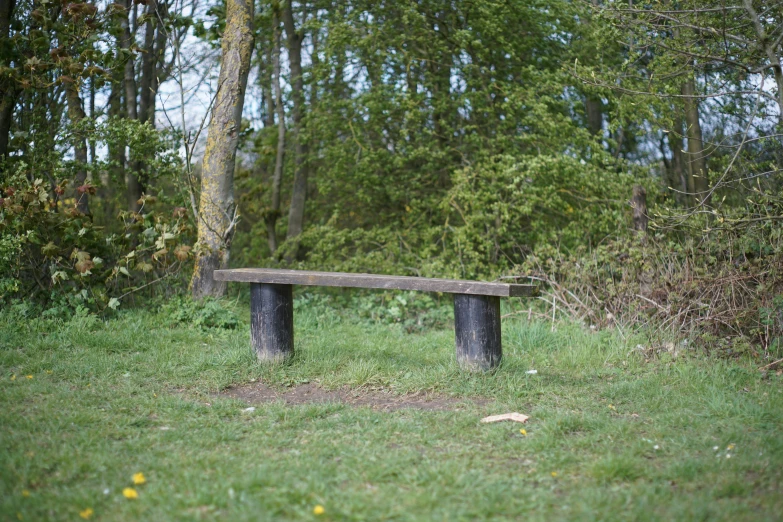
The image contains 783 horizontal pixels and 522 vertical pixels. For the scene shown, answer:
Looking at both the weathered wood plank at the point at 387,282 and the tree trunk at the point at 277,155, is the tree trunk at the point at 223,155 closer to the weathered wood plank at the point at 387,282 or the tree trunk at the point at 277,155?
the weathered wood plank at the point at 387,282

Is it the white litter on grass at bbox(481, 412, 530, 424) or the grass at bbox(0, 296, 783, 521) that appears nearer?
the grass at bbox(0, 296, 783, 521)

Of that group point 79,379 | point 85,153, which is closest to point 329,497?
point 79,379

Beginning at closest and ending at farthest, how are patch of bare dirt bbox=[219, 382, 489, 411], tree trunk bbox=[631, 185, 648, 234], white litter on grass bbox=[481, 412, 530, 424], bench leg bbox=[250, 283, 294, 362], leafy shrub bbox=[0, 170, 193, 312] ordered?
white litter on grass bbox=[481, 412, 530, 424] → patch of bare dirt bbox=[219, 382, 489, 411] → bench leg bbox=[250, 283, 294, 362] → leafy shrub bbox=[0, 170, 193, 312] → tree trunk bbox=[631, 185, 648, 234]

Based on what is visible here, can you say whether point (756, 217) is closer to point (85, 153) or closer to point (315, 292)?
point (315, 292)

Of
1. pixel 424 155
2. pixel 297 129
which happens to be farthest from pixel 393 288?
pixel 297 129

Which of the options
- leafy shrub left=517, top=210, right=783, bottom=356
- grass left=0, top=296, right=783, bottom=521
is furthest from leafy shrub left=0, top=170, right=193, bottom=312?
leafy shrub left=517, top=210, right=783, bottom=356

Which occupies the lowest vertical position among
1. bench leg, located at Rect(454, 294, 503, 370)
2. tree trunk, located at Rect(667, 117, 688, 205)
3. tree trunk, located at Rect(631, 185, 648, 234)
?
bench leg, located at Rect(454, 294, 503, 370)

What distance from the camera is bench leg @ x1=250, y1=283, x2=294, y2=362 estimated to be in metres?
5.82

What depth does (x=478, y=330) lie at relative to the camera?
539 centimetres

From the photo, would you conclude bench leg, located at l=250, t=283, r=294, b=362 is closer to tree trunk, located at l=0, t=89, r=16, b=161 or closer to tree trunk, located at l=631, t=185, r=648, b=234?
tree trunk, located at l=631, t=185, r=648, b=234

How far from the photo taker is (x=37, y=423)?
425cm

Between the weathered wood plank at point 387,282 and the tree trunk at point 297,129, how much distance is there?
531 centimetres

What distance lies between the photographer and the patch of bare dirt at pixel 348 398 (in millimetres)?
4898

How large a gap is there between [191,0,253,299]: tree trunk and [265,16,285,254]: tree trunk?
126 inches
